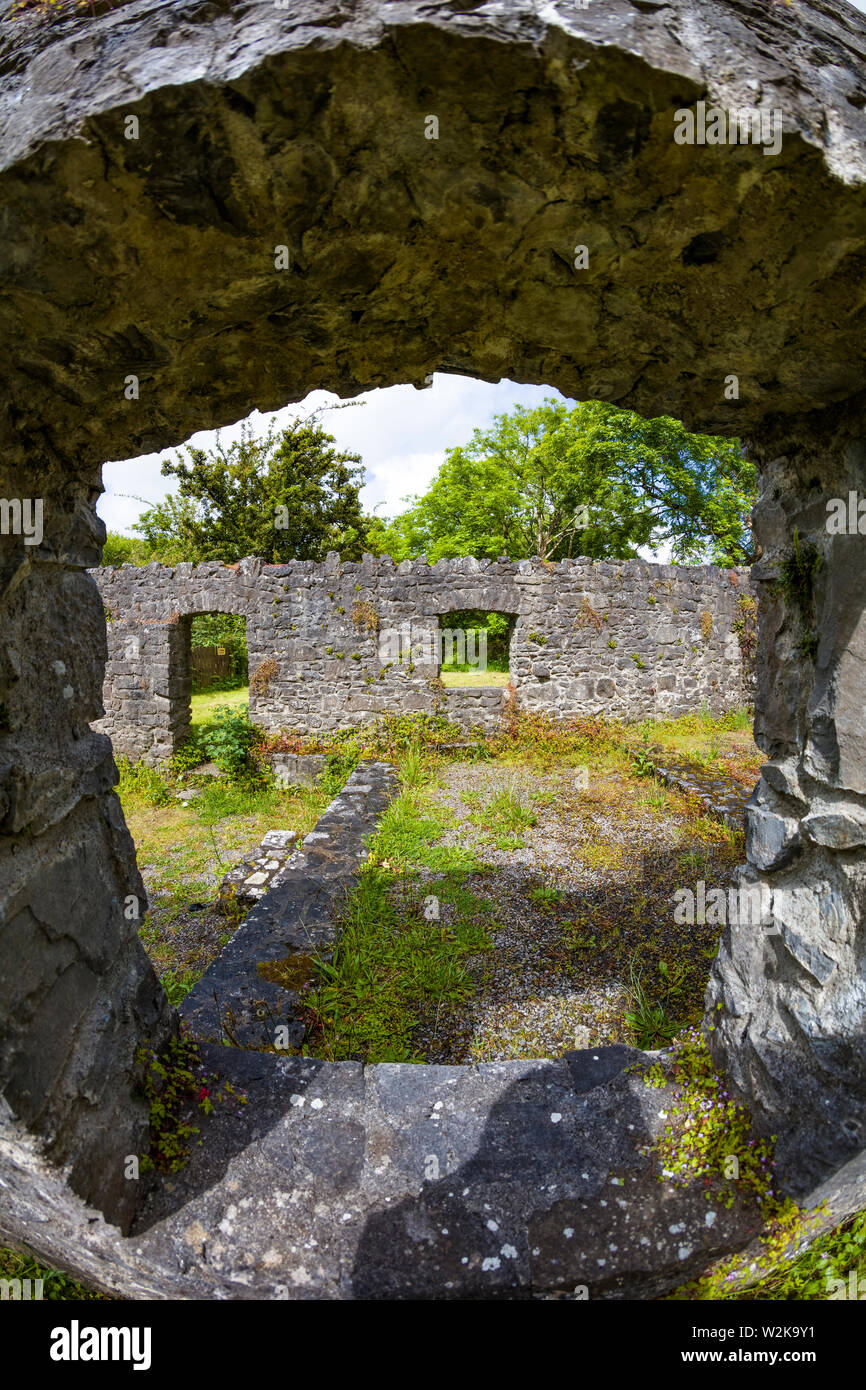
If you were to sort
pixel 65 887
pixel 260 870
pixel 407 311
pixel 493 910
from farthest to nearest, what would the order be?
pixel 260 870 → pixel 493 910 → pixel 65 887 → pixel 407 311

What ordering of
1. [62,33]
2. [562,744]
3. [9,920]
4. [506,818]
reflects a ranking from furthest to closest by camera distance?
[562,744] < [506,818] < [9,920] < [62,33]

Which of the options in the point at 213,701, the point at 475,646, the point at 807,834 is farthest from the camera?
the point at 213,701

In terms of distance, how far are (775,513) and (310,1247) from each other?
2.70m

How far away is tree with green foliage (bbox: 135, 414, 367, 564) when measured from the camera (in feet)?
63.6

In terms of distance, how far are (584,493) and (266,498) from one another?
10125 mm

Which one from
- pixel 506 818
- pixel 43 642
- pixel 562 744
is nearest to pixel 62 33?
pixel 43 642

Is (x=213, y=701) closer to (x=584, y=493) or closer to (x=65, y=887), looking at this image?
(x=584, y=493)

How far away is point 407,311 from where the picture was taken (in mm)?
1688

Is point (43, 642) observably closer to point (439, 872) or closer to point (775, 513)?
point (775, 513)

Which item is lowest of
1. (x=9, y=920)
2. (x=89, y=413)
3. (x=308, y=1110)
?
(x=308, y=1110)

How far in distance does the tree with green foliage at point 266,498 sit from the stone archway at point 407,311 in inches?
713

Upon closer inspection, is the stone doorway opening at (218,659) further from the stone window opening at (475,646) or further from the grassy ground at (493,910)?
the grassy ground at (493,910)

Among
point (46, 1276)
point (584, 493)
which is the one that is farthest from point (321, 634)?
point (584, 493)

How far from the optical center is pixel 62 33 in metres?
1.22
